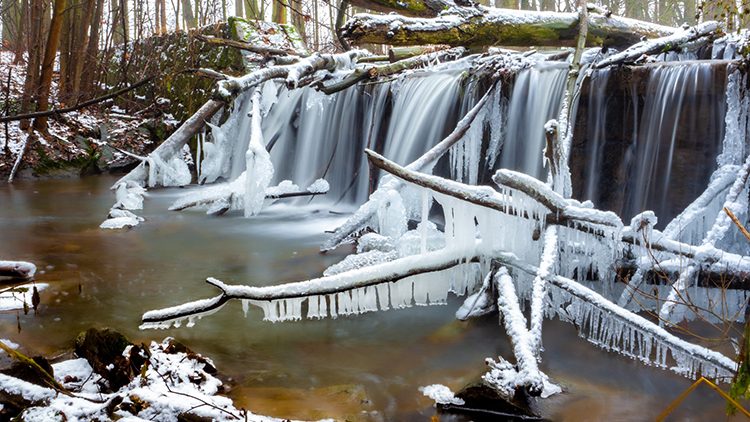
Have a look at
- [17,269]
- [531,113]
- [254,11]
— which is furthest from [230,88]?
[531,113]

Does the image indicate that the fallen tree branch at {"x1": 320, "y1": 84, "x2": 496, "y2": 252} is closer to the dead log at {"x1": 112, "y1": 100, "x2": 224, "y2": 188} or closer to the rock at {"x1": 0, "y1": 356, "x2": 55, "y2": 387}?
the rock at {"x1": 0, "y1": 356, "x2": 55, "y2": 387}

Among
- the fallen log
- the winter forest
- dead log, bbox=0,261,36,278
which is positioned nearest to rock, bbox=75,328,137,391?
the winter forest

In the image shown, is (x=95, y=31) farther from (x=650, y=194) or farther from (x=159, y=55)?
(x=650, y=194)

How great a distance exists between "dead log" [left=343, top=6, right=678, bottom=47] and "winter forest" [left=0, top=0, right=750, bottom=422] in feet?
0.09

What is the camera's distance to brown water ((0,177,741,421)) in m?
2.65

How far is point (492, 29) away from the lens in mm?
6527

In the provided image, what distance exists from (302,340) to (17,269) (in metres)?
2.57

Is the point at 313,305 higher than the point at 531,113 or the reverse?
the reverse

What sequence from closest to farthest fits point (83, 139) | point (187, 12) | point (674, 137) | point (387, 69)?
1. point (674, 137)
2. point (387, 69)
3. point (83, 139)
4. point (187, 12)

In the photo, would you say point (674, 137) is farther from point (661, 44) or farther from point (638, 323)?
point (638, 323)

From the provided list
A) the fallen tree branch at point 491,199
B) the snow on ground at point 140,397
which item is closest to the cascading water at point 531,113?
the fallen tree branch at point 491,199

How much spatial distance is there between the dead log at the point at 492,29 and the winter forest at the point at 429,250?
0.03 meters

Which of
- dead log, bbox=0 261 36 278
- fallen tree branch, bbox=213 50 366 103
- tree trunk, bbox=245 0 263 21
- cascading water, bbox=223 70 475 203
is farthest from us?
cascading water, bbox=223 70 475 203

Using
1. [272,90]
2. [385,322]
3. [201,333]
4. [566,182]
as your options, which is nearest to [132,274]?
[201,333]
